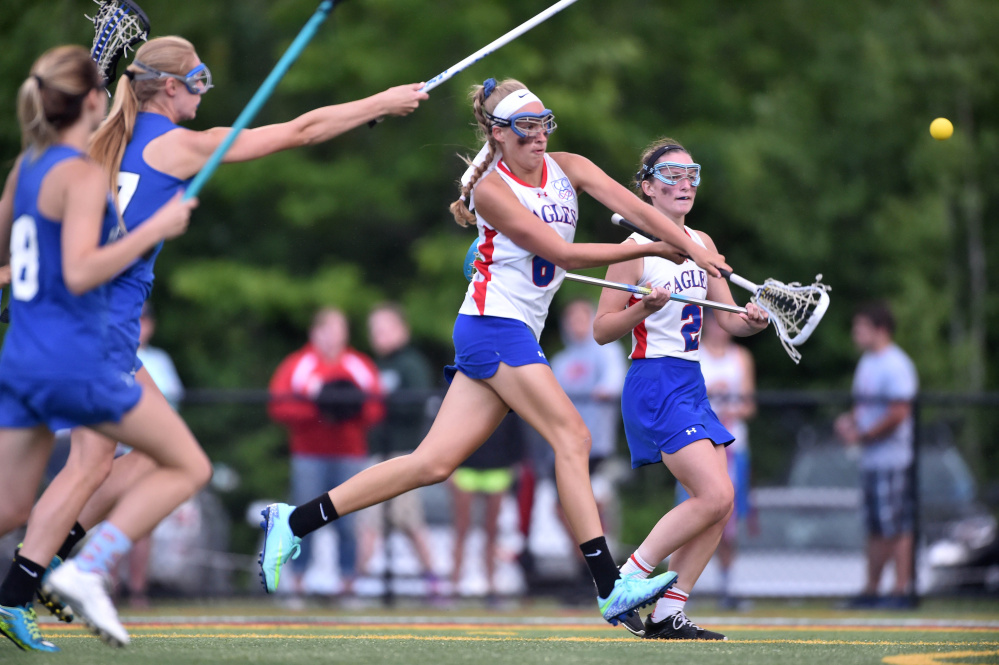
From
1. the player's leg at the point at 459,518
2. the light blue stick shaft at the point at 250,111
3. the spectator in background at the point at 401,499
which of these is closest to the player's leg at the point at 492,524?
the player's leg at the point at 459,518

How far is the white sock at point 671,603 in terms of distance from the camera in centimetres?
569

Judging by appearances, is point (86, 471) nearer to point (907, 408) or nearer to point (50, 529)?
point (50, 529)

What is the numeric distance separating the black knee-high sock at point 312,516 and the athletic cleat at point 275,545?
0.04 metres

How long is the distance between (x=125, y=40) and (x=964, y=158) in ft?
48.0

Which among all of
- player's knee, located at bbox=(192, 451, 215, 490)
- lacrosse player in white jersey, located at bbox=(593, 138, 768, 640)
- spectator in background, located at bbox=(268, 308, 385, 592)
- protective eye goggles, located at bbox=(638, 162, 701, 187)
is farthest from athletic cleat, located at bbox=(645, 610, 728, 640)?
spectator in background, located at bbox=(268, 308, 385, 592)

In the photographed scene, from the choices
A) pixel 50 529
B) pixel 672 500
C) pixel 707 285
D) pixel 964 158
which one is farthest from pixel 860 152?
pixel 50 529

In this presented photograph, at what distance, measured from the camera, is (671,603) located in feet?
18.7

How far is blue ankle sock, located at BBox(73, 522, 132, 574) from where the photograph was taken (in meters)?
4.27

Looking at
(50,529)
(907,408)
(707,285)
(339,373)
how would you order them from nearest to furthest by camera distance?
(50,529)
(707,285)
(907,408)
(339,373)

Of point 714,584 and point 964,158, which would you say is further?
point 964,158

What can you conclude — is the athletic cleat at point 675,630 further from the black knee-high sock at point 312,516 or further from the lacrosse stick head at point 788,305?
the black knee-high sock at point 312,516

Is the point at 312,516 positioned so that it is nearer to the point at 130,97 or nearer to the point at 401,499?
the point at 130,97

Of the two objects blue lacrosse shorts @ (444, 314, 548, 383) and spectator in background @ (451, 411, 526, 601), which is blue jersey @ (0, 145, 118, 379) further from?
spectator in background @ (451, 411, 526, 601)

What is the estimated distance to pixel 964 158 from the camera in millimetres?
17500
